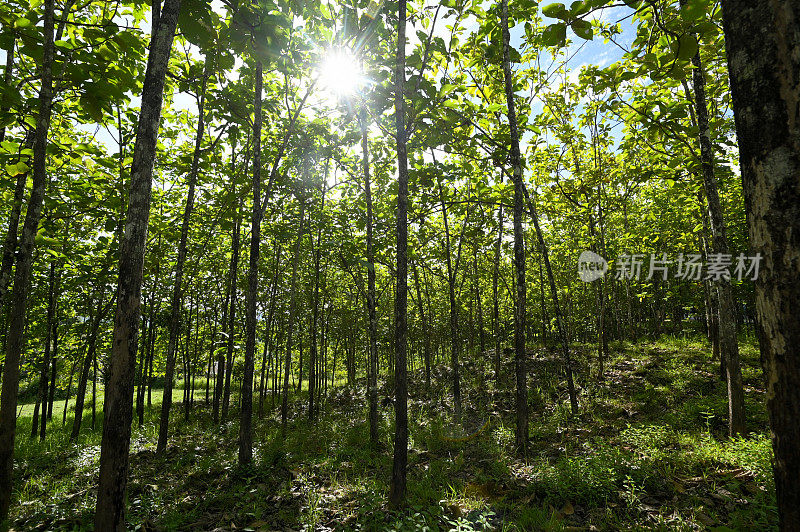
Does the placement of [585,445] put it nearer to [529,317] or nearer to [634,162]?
[634,162]

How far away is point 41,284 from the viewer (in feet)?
42.4

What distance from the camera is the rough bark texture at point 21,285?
5375 millimetres

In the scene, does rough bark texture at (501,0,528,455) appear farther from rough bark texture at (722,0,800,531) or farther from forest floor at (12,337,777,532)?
rough bark texture at (722,0,800,531)

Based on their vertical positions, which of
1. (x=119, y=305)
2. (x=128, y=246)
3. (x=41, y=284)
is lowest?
(x=119, y=305)

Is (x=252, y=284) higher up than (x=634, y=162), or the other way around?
(x=634, y=162)

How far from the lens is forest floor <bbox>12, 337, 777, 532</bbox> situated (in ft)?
17.7

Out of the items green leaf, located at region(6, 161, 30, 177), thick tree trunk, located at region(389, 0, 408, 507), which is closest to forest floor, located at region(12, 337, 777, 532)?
thick tree trunk, located at region(389, 0, 408, 507)

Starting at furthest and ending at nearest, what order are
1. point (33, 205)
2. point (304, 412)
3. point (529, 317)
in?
point (529, 317)
point (304, 412)
point (33, 205)

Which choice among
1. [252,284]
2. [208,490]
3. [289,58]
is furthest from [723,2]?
[208,490]

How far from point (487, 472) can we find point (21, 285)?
9.13 m

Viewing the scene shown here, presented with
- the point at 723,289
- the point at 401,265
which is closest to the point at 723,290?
the point at 723,289

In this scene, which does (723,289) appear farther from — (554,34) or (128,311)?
(128,311)

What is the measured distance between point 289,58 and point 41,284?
15.1 m

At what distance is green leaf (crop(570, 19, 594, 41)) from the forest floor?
18.9 ft
